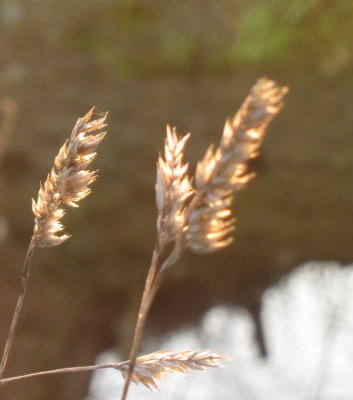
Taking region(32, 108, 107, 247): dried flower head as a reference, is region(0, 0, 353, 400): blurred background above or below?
above

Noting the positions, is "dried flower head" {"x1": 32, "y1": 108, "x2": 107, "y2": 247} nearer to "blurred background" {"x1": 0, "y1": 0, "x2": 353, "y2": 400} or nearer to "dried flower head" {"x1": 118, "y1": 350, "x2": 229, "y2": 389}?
"dried flower head" {"x1": 118, "y1": 350, "x2": 229, "y2": 389}

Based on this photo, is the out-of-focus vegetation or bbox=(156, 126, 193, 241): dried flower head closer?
bbox=(156, 126, 193, 241): dried flower head

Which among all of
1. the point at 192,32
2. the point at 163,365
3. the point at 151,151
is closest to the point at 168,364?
the point at 163,365

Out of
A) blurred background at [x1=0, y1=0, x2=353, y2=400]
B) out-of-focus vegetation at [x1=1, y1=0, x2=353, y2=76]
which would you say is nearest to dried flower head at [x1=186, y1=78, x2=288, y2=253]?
blurred background at [x1=0, y1=0, x2=353, y2=400]

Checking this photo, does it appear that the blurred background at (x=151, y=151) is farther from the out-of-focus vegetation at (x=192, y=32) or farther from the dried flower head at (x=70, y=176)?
the dried flower head at (x=70, y=176)

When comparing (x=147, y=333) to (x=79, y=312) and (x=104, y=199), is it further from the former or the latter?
(x=104, y=199)

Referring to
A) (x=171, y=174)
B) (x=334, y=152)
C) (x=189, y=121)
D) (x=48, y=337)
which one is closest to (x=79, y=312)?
(x=48, y=337)
